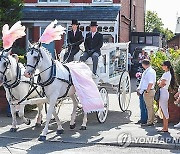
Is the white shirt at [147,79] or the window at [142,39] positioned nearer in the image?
the white shirt at [147,79]

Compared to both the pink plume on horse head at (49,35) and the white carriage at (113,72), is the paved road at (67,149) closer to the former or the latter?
the pink plume on horse head at (49,35)

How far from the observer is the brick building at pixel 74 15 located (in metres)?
26.5

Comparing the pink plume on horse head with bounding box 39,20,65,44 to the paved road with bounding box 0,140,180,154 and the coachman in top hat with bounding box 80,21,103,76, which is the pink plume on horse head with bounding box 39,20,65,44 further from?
the paved road with bounding box 0,140,180,154

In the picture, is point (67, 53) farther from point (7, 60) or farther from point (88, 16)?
point (88, 16)

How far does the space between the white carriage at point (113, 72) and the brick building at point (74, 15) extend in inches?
424

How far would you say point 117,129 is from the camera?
11672mm

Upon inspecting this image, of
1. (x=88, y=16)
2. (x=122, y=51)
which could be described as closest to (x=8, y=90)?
(x=122, y=51)

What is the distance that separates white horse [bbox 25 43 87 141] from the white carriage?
6.21 feet

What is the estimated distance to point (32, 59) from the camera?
10.3 metres

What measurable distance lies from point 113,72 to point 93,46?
198 centimetres

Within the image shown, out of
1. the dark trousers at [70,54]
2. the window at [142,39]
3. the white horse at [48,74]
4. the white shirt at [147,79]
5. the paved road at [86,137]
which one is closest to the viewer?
the paved road at [86,137]

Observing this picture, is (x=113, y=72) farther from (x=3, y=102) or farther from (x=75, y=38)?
(x=3, y=102)

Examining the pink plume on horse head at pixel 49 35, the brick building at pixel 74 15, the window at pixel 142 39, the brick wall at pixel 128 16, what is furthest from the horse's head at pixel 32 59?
the window at pixel 142 39

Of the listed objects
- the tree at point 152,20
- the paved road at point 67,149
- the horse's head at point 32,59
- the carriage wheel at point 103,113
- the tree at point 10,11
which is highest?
the tree at point 152,20
